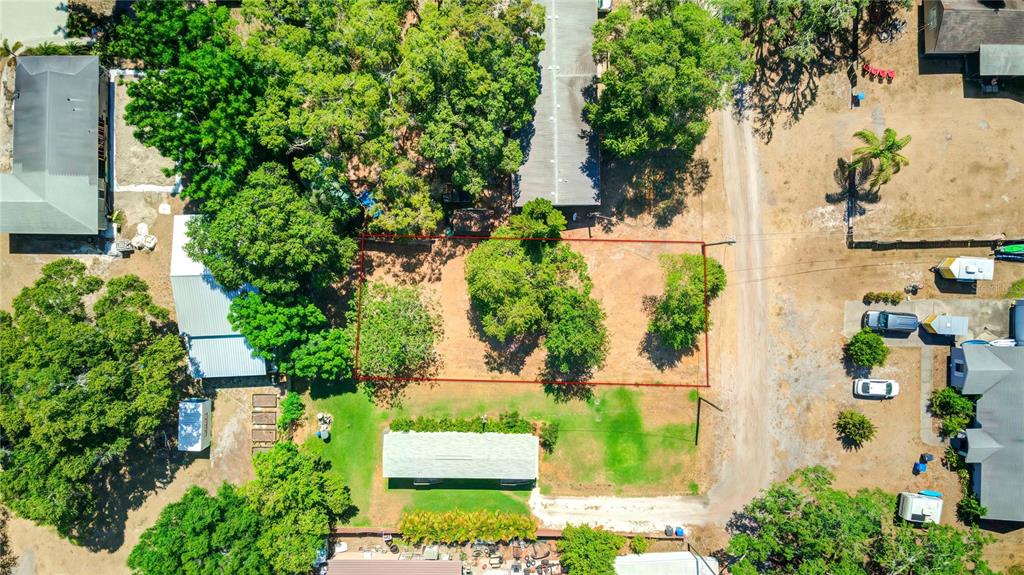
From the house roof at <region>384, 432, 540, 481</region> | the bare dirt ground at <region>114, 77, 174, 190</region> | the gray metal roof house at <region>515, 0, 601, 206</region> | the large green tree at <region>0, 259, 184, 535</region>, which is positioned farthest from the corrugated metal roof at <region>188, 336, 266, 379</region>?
the gray metal roof house at <region>515, 0, 601, 206</region>

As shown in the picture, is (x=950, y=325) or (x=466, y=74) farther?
(x=950, y=325)

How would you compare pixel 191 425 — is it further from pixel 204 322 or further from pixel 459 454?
pixel 459 454

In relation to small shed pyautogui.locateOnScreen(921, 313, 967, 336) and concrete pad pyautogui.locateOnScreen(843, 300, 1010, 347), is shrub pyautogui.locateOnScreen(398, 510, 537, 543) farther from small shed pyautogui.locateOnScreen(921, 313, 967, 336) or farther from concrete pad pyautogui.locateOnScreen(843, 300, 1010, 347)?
small shed pyautogui.locateOnScreen(921, 313, 967, 336)

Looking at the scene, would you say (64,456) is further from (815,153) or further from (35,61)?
(815,153)

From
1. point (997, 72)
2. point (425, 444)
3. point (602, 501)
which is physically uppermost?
point (997, 72)

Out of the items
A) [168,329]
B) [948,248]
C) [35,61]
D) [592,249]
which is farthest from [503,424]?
[35,61]

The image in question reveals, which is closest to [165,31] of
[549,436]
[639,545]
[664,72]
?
[664,72]
